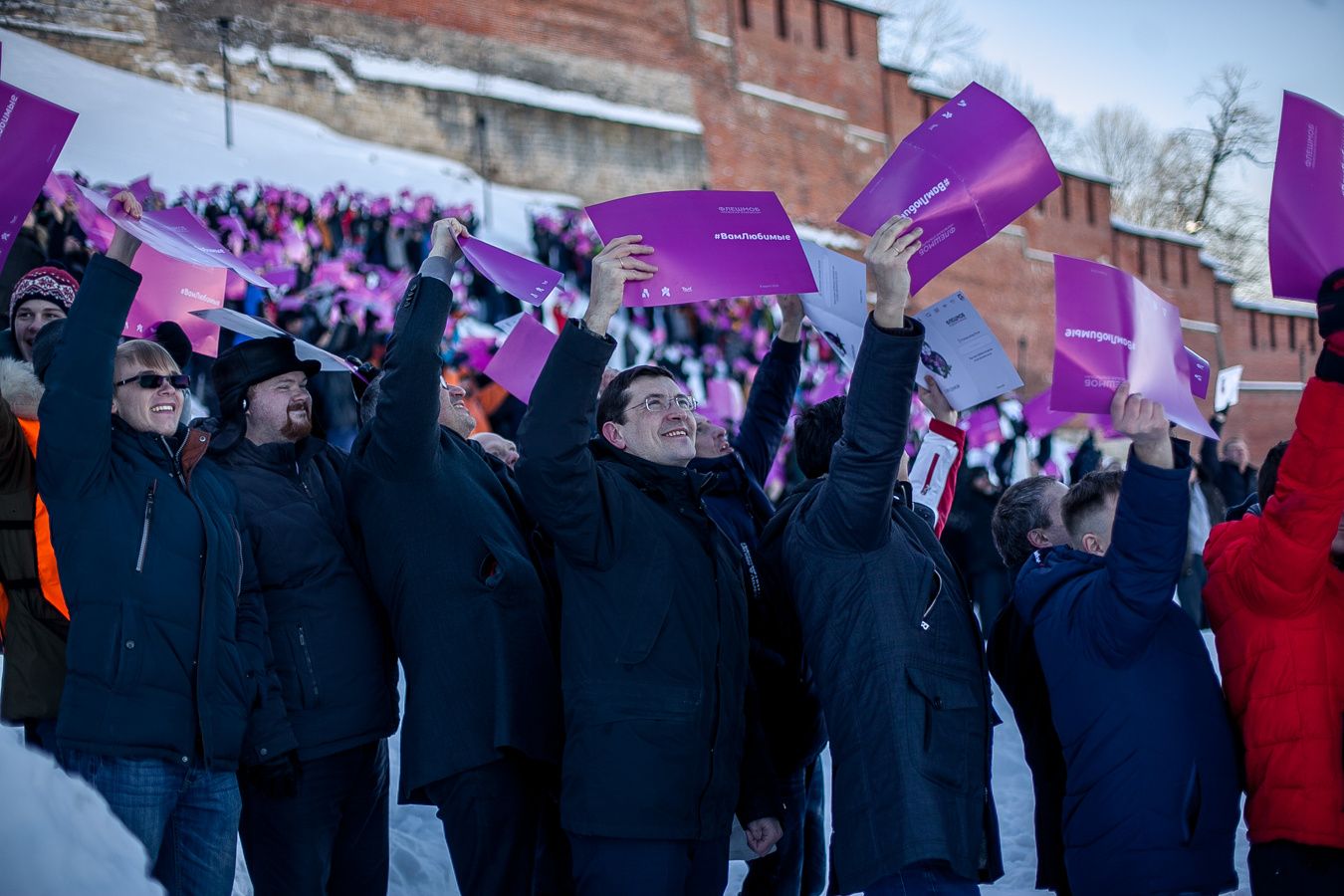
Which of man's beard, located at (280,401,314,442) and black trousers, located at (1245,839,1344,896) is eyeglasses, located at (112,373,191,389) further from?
black trousers, located at (1245,839,1344,896)

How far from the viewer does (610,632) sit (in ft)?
7.32

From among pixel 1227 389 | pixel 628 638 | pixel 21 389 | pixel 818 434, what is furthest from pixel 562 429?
pixel 1227 389

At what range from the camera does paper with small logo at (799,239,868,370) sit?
8.77ft

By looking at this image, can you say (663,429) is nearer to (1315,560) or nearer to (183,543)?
(183,543)

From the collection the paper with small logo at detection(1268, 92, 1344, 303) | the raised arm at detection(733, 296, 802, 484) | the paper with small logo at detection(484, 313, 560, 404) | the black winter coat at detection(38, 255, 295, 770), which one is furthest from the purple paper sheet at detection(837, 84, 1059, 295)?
the black winter coat at detection(38, 255, 295, 770)

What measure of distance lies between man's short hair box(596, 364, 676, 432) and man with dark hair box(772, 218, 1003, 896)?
20.0 inches

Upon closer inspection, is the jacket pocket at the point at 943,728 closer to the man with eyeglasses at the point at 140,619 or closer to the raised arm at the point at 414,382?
the raised arm at the point at 414,382

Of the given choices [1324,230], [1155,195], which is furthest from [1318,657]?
[1155,195]

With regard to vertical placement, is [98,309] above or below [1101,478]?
above

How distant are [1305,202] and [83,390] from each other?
225 centimetres

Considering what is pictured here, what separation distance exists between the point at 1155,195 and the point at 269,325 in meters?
31.3

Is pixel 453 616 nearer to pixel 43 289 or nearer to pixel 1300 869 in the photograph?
pixel 1300 869

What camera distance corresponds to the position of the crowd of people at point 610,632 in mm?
2098

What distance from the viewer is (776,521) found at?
245 cm
